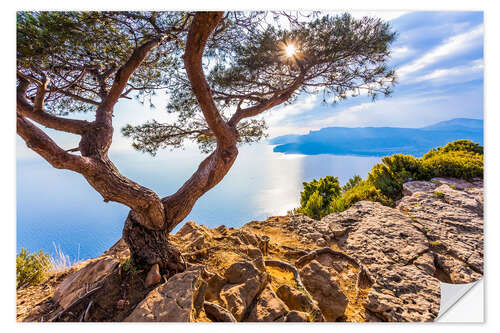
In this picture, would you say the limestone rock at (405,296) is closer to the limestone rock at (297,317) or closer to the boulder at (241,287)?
the limestone rock at (297,317)

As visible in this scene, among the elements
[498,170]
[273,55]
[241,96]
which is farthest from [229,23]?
[498,170]

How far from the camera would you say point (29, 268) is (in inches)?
61.6

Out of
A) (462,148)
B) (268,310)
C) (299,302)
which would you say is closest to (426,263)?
(299,302)

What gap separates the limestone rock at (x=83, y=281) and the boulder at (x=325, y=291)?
1559mm

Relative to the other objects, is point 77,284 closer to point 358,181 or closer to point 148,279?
point 148,279

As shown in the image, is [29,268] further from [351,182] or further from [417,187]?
[351,182]

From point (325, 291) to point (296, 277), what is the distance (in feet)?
0.82

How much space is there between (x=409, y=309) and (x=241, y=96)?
258 centimetres

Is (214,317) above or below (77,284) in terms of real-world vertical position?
below

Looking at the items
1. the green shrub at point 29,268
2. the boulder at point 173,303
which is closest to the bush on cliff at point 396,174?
the boulder at point 173,303

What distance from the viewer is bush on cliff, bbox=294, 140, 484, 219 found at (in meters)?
3.42

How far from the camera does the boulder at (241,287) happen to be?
49.1 inches

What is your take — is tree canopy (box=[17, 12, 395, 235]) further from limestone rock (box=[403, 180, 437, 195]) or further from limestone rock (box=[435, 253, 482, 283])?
limestone rock (box=[403, 180, 437, 195])

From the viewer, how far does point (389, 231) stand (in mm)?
2223
